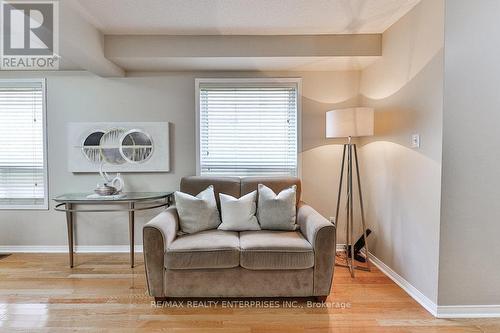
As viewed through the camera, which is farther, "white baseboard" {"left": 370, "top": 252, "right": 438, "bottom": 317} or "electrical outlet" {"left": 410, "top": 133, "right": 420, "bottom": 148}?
"electrical outlet" {"left": 410, "top": 133, "right": 420, "bottom": 148}

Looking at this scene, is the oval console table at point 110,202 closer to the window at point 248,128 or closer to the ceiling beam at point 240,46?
the window at point 248,128

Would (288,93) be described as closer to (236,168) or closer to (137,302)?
(236,168)

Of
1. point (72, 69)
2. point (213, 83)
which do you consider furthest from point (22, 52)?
point (213, 83)

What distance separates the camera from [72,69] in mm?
3166

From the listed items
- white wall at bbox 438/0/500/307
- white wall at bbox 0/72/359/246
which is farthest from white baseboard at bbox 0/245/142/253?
white wall at bbox 438/0/500/307

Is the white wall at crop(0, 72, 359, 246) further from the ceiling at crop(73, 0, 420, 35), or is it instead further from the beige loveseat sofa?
the beige loveseat sofa

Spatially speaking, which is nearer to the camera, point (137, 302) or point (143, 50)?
point (137, 302)

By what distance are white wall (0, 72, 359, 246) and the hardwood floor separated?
2.44 feet

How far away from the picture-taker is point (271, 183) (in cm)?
287

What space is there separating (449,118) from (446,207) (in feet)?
2.13

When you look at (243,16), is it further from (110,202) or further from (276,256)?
(110,202)

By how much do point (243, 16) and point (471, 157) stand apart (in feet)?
7.09

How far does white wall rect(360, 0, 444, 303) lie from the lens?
1.99 metres

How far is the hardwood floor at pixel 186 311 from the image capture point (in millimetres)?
1865
